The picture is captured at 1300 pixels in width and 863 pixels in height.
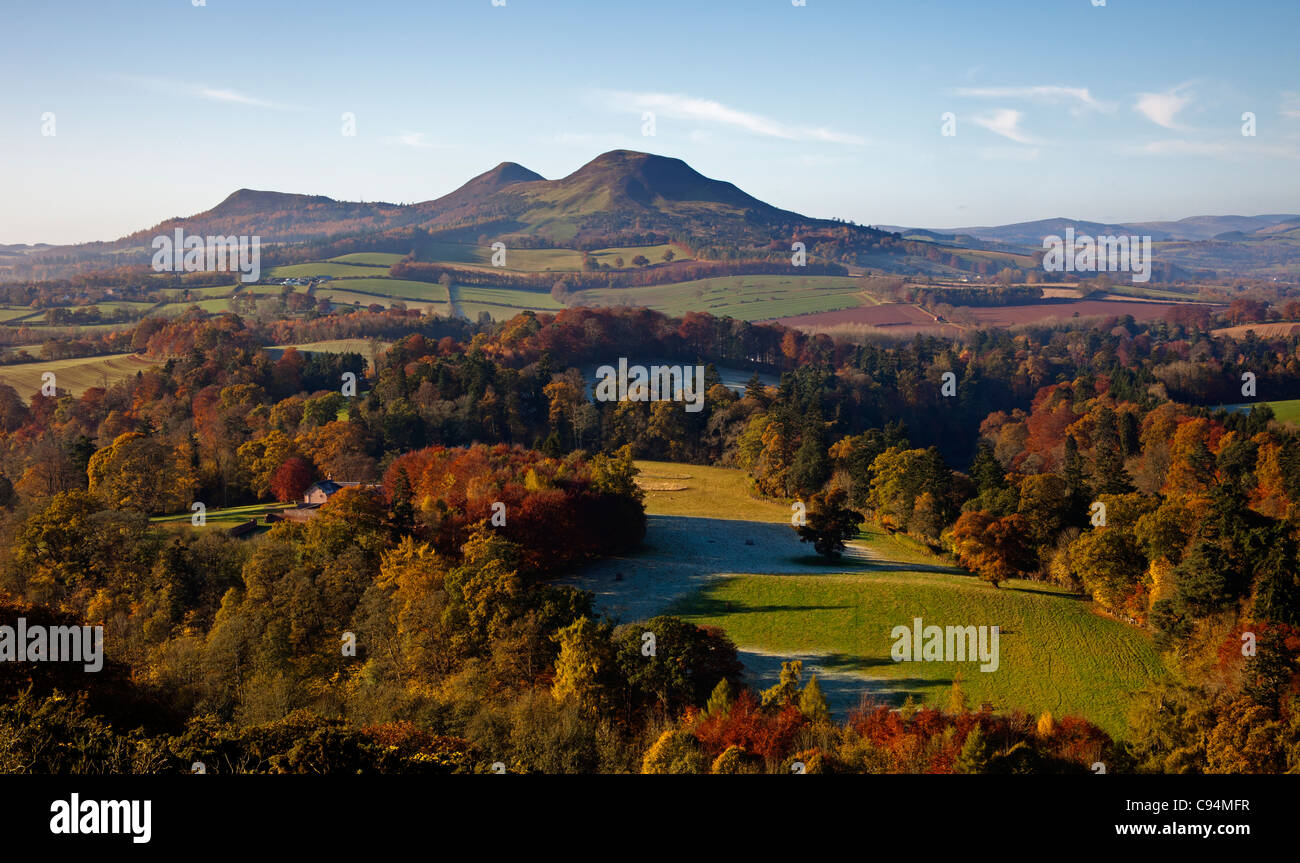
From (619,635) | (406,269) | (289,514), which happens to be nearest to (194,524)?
(289,514)

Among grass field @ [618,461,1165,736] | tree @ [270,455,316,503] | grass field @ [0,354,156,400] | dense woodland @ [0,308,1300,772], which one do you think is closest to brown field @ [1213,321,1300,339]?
dense woodland @ [0,308,1300,772]

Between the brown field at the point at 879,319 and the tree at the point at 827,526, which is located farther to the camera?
the brown field at the point at 879,319

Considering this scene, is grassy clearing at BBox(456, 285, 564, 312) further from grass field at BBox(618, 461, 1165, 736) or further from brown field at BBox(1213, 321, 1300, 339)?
brown field at BBox(1213, 321, 1300, 339)

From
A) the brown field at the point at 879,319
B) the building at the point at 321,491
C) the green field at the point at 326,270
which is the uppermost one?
the green field at the point at 326,270

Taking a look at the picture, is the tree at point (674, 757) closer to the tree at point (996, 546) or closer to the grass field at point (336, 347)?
the tree at point (996, 546)

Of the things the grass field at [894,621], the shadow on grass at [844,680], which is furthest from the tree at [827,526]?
the shadow on grass at [844,680]

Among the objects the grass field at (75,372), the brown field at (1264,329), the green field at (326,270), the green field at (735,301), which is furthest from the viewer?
the green field at (326,270)
